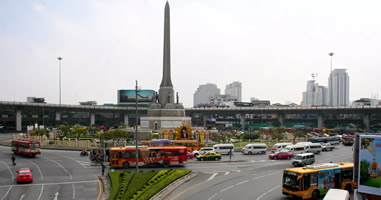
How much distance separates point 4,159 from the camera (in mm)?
39719

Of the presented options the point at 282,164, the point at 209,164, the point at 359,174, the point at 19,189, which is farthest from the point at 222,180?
the point at 19,189

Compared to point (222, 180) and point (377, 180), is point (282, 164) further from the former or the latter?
point (377, 180)

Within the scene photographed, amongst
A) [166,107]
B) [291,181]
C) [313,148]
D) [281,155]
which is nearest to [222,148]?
[281,155]

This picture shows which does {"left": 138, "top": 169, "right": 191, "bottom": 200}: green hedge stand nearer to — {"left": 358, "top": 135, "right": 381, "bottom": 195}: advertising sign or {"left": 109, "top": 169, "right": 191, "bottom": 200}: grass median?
{"left": 109, "top": 169, "right": 191, "bottom": 200}: grass median

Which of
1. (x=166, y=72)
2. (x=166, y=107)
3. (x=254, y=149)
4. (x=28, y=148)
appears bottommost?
(x=254, y=149)

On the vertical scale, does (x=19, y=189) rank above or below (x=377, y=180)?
below

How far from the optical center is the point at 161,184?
2358 cm

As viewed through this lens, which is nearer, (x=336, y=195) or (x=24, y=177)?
(x=336, y=195)

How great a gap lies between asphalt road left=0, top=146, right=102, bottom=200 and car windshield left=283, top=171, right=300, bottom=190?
43.2ft

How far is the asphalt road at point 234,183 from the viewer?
21641 mm

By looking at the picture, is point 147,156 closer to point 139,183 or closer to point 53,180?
point 53,180

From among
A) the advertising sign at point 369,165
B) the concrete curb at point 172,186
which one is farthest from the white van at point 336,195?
the concrete curb at point 172,186

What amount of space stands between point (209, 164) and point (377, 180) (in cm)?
2351

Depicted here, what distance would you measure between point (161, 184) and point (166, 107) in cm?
4485
